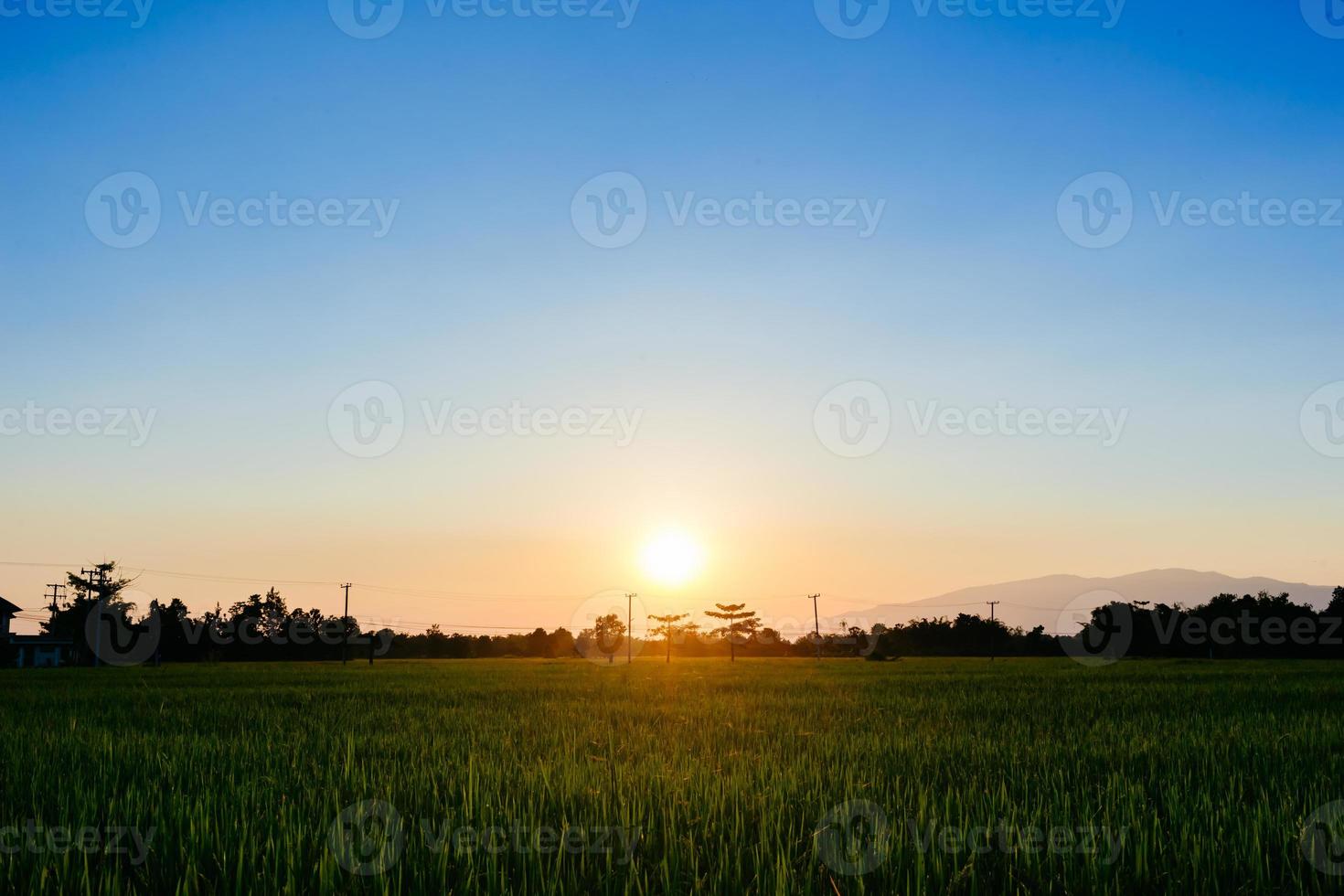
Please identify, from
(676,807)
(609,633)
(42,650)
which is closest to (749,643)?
(609,633)

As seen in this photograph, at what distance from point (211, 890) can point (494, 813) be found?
1569mm

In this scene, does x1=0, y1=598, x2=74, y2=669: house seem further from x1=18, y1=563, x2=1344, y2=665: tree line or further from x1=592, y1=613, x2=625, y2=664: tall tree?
x1=592, y1=613, x2=625, y2=664: tall tree

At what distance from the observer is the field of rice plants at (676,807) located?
144 inches

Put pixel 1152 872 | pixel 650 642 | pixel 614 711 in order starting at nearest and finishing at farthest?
A: pixel 1152 872 < pixel 614 711 < pixel 650 642

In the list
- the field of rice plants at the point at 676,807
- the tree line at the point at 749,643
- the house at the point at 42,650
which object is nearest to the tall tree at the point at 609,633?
the tree line at the point at 749,643

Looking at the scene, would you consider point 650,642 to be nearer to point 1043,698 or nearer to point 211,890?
point 1043,698

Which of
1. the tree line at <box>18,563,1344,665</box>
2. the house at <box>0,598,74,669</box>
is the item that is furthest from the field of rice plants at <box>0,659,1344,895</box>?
the house at <box>0,598,74,669</box>

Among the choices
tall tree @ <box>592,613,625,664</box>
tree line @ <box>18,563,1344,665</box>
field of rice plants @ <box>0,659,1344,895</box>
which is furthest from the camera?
tall tree @ <box>592,613,625,664</box>

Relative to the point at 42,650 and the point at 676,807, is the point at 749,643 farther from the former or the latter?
the point at 676,807

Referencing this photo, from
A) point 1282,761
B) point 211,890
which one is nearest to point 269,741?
point 211,890

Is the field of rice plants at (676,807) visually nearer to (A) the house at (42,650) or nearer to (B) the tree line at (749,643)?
(B) the tree line at (749,643)

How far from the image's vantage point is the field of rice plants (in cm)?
367

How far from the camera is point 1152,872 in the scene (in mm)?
3814

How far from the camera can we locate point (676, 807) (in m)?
5.02
